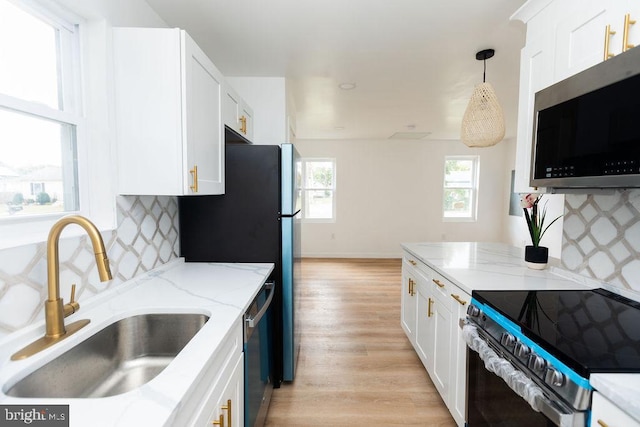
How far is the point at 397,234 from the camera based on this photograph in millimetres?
6309

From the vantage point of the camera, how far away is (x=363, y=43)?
6.88ft

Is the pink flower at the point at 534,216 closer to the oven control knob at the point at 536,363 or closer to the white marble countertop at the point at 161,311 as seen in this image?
the oven control knob at the point at 536,363

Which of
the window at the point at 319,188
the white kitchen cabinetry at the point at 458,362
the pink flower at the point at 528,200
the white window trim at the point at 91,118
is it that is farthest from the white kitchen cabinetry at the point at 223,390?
the window at the point at 319,188

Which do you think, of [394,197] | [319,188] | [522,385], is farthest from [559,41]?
[319,188]

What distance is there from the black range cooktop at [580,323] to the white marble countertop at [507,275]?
46 mm

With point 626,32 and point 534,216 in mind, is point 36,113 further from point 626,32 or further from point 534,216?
point 534,216

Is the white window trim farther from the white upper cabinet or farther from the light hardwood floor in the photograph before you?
the white upper cabinet

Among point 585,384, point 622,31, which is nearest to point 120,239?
point 585,384

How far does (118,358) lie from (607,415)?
1.58 meters

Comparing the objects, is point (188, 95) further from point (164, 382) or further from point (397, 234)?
point (397, 234)

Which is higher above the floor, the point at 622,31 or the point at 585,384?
the point at 622,31

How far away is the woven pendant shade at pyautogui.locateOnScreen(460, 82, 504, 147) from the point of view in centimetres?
228

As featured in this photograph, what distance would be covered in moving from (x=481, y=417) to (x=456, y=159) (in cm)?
573

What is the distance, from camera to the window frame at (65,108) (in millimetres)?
1070
